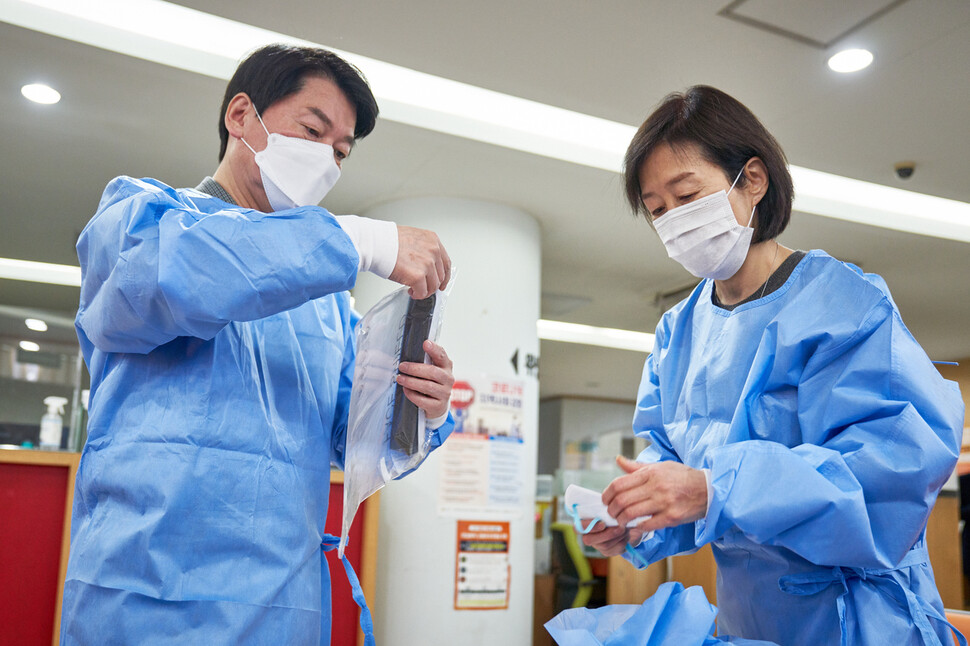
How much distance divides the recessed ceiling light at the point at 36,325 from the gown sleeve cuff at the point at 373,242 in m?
6.91

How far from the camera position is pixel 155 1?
270 cm

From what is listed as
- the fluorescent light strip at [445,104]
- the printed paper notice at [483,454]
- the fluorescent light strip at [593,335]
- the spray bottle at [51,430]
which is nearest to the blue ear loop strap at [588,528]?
the fluorescent light strip at [445,104]

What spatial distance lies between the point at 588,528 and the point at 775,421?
0.99 feet

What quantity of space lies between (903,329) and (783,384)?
171mm

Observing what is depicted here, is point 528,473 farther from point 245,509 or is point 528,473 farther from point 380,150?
point 245,509

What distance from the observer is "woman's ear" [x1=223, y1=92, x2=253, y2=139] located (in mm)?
1291

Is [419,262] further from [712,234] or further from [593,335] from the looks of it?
[593,335]

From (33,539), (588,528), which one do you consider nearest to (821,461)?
(588,528)

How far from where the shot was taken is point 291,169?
1242 millimetres

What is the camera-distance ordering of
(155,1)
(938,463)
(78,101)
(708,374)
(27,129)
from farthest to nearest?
(27,129) < (78,101) < (155,1) < (708,374) < (938,463)

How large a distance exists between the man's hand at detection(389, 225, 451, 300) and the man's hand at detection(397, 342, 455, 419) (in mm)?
135

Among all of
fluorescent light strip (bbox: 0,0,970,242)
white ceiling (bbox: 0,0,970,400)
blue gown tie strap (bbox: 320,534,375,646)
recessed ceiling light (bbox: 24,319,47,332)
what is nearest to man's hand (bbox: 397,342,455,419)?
blue gown tie strap (bbox: 320,534,375,646)

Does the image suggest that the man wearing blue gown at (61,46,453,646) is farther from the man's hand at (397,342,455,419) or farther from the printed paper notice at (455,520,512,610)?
the printed paper notice at (455,520,512,610)

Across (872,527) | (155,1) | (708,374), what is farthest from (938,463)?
(155,1)
